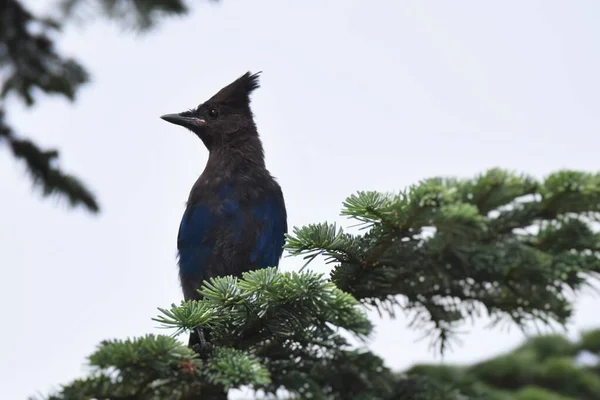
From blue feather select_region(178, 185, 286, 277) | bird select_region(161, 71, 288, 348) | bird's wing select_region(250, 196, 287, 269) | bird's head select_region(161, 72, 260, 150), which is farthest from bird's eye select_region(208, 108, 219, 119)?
bird's wing select_region(250, 196, 287, 269)

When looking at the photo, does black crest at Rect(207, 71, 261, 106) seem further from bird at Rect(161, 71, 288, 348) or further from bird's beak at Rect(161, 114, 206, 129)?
bird at Rect(161, 71, 288, 348)

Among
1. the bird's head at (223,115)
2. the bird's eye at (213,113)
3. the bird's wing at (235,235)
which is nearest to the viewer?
the bird's wing at (235,235)

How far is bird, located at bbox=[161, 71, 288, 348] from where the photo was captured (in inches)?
184

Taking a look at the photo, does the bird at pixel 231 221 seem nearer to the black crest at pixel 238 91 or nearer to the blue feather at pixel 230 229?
the blue feather at pixel 230 229

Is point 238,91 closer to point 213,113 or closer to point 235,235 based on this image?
point 213,113

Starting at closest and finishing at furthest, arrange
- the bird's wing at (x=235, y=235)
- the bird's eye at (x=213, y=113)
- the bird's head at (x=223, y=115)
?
the bird's wing at (x=235, y=235) → the bird's head at (x=223, y=115) → the bird's eye at (x=213, y=113)

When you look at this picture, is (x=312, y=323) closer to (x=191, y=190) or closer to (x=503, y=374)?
(x=503, y=374)

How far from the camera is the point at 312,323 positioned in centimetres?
228

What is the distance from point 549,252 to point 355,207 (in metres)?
0.57

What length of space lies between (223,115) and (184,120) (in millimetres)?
283

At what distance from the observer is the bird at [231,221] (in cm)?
467

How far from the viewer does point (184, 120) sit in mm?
5676

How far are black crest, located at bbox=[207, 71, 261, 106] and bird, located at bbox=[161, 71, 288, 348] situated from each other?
43cm

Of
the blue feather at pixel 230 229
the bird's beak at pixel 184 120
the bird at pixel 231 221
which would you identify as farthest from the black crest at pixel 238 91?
the blue feather at pixel 230 229
